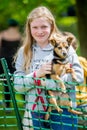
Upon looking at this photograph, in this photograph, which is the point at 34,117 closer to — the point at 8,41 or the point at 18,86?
the point at 18,86

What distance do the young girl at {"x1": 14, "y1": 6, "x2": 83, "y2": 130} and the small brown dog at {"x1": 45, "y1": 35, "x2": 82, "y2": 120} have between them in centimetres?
5

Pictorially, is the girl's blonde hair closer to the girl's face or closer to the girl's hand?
the girl's face

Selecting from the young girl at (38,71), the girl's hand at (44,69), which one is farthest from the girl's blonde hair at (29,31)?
the girl's hand at (44,69)

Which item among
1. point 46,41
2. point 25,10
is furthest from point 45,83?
point 25,10

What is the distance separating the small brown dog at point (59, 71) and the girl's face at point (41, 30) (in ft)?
0.77

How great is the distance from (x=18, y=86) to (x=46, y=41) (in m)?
0.50

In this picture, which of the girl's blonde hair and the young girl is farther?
the girl's blonde hair

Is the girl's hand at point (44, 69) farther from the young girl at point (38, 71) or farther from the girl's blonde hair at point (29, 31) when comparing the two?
the girl's blonde hair at point (29, 31)

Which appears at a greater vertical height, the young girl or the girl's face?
the girl's face

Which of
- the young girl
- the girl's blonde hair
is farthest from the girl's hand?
the girl's blonde hair

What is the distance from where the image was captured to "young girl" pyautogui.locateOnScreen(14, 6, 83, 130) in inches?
216

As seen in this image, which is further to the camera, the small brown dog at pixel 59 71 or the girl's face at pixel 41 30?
the girl's face at pixel 41 30

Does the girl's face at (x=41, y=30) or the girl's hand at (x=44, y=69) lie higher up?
the girl's face at (x=41, y=30)

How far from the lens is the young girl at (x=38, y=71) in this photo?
549cm
